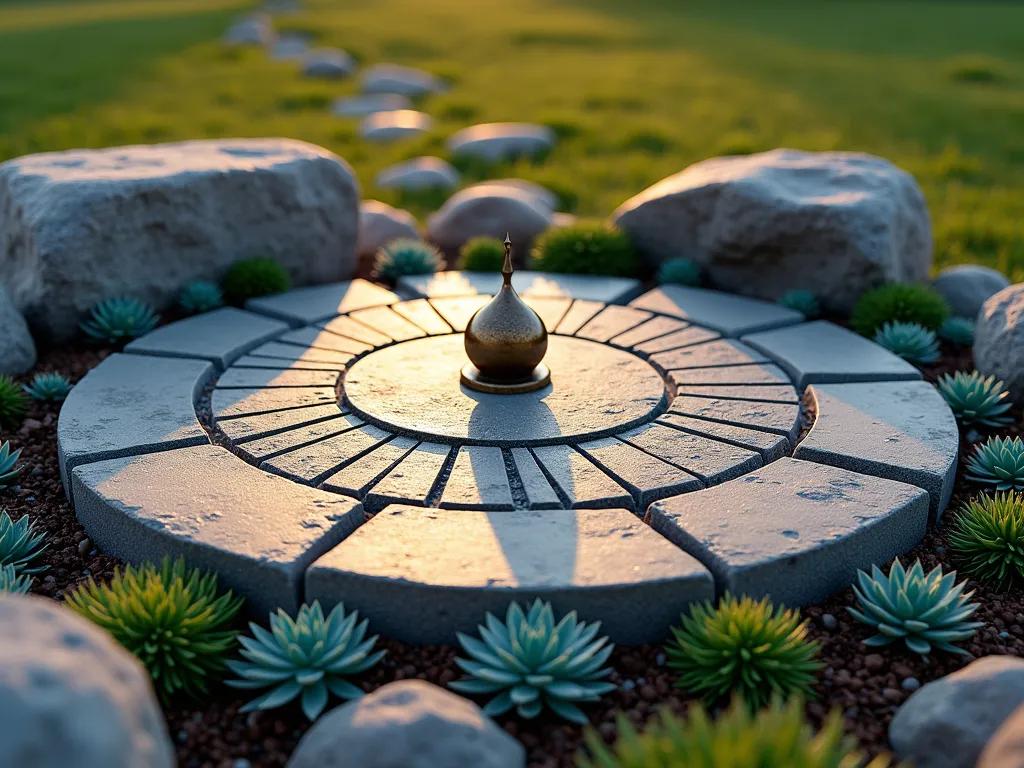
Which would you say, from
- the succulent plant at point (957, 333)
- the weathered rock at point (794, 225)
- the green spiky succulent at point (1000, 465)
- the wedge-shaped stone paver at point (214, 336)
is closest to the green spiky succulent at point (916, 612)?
the green spiky succulent at point (1000, 465)

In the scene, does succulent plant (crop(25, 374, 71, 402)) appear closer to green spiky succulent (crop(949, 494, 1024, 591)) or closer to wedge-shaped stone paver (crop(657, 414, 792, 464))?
wedge-shaped stone paver (crop(657, 414, 792, 464))

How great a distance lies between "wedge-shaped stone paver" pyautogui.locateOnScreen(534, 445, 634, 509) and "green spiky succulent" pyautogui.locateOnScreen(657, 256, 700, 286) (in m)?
2.35

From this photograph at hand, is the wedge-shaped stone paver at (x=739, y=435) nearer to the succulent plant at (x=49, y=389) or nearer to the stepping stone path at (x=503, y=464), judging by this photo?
the stepping stone path at (x=503, y=464)

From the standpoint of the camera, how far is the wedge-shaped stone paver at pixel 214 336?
174 inches

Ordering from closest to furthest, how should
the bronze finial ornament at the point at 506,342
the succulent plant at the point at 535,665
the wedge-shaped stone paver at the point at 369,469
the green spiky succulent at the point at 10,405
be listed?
the succulent plant at the point at 535,665 → the wedge-shaped stone paver at the point at 369,469 → the bronze finial ornament at the point at 506,342 → the green spiky succulent at the point at 10,405

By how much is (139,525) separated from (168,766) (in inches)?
53.2

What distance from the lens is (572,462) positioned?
134 inches

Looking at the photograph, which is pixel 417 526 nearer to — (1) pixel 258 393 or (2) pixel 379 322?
(1) pixel 258 393

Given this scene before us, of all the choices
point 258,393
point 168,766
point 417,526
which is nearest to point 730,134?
point 258,393

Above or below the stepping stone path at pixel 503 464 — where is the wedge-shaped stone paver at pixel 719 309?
below

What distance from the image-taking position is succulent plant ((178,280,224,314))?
16.7ft

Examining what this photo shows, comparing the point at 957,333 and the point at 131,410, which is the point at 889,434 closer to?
the point at 957,333

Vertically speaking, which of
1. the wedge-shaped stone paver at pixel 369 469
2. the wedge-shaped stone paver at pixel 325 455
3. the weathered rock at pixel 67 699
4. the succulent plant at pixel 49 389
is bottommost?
the succulent plant at pixel 49 389

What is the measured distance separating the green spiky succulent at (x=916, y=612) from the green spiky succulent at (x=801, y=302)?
2.52 metres
